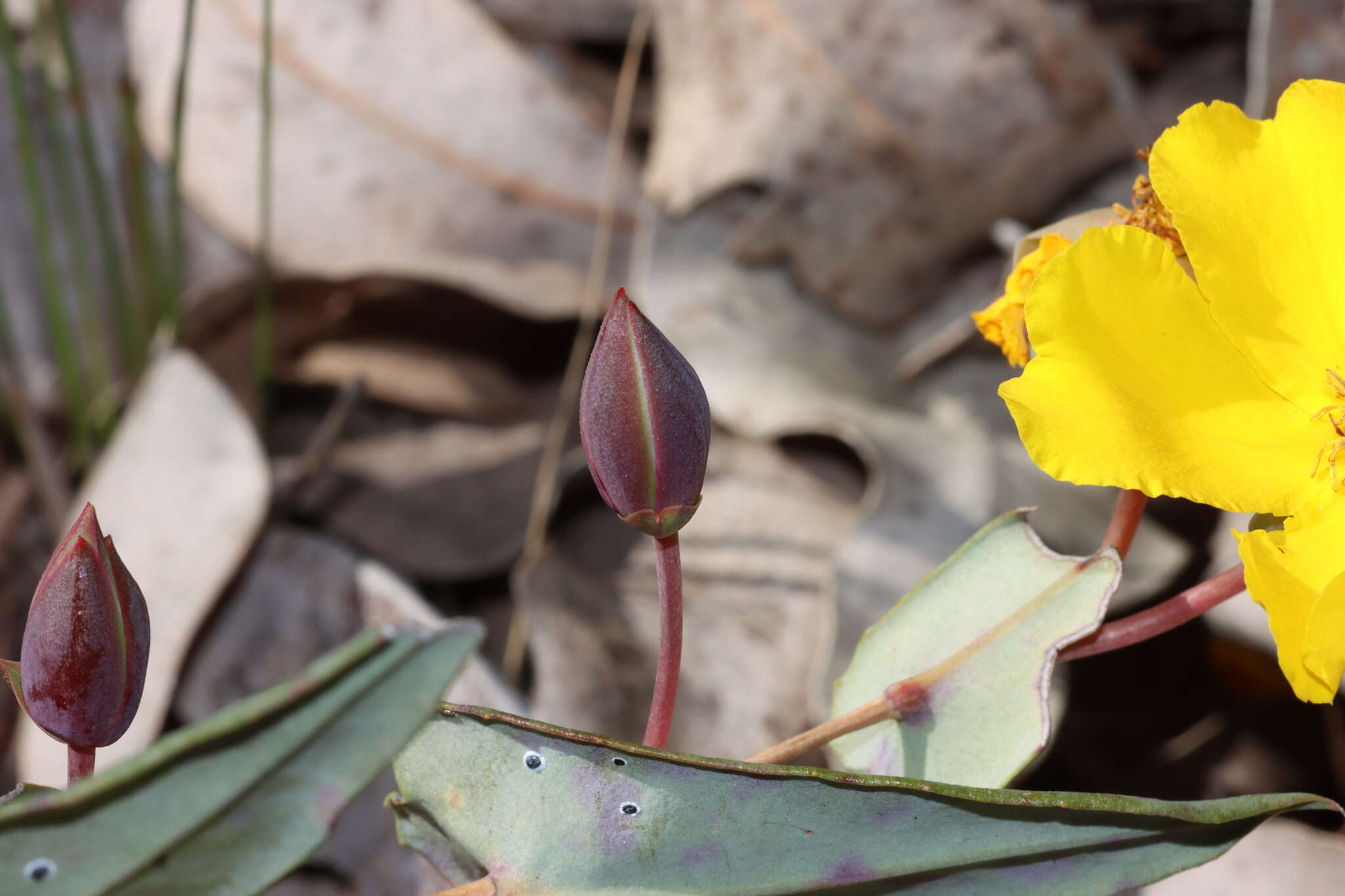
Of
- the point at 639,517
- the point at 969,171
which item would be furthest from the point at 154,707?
the point at 969,171

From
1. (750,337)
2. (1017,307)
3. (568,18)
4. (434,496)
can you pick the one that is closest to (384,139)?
(568,18)

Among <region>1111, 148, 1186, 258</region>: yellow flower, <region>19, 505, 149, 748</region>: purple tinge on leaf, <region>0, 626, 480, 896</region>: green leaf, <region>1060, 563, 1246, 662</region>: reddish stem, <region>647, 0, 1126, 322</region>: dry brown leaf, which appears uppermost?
<region>647, 0, 1126, 322</region>: dry brown leaf

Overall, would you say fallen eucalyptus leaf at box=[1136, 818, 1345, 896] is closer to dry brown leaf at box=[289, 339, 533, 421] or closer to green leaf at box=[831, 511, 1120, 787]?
green leaf at box=[831, 511, 1120, 787]

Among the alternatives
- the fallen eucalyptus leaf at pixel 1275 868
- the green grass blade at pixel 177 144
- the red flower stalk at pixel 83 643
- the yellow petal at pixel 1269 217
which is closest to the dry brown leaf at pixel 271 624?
the green grass blade at pixel 177 144

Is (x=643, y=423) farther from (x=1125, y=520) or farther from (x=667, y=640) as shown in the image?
(x=1125, y=520)

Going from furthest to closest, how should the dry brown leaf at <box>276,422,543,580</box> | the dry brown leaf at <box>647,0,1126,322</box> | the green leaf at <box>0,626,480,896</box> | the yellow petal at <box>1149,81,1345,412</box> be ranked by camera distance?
the dry brown leaf at <box>647,0,1126,322</box>, the dry brown leaf at <box>276,422,543,580</box>, the yellow petal at <box>1149,81,1345,412</box>, the green leaf at <box>0,626,480,896</box>

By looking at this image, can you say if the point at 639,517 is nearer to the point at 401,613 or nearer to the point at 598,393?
the point at 598,393

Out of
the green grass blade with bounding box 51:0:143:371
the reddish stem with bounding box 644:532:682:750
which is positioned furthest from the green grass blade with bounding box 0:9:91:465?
the reddish stem with bounding box 644:532:682:750
